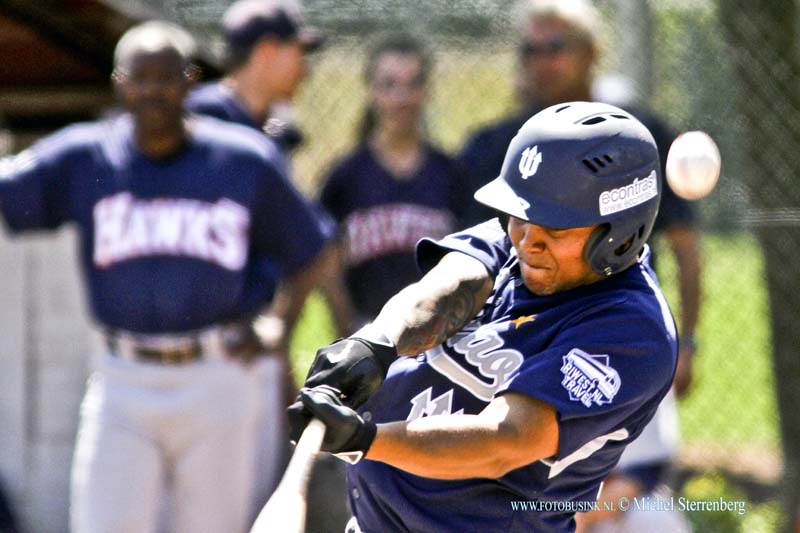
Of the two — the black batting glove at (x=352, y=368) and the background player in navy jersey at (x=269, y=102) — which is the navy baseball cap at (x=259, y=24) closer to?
the background player in navy jersey at (x=269, y=102)

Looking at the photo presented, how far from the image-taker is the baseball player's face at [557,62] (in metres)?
4.98

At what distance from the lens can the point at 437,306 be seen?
2939mm

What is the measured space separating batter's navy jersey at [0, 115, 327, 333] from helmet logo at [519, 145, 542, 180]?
6.44 ft

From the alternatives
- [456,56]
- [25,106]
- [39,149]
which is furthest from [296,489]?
[456,56]

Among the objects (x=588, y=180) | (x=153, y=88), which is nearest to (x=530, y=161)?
(x=588, y=180)

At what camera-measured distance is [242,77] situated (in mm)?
5430

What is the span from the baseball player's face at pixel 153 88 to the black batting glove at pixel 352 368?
85.8 inches

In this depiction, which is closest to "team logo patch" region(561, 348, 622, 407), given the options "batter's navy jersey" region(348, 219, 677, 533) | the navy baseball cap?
"batter's navy jersey" region(348, 219, 677, 533)

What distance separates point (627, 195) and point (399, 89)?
2.66 m

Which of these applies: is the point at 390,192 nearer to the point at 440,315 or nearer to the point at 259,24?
the point at 259,24

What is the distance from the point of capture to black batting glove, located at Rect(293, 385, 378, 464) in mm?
2492

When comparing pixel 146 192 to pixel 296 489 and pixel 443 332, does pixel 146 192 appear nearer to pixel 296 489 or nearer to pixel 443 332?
pixel 443 332

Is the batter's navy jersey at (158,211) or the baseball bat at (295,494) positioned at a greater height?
the baseball bat at (295,494)

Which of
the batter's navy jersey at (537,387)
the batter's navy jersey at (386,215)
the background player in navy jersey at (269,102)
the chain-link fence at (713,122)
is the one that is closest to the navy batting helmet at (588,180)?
the batter's navy jersey at (537,387)
